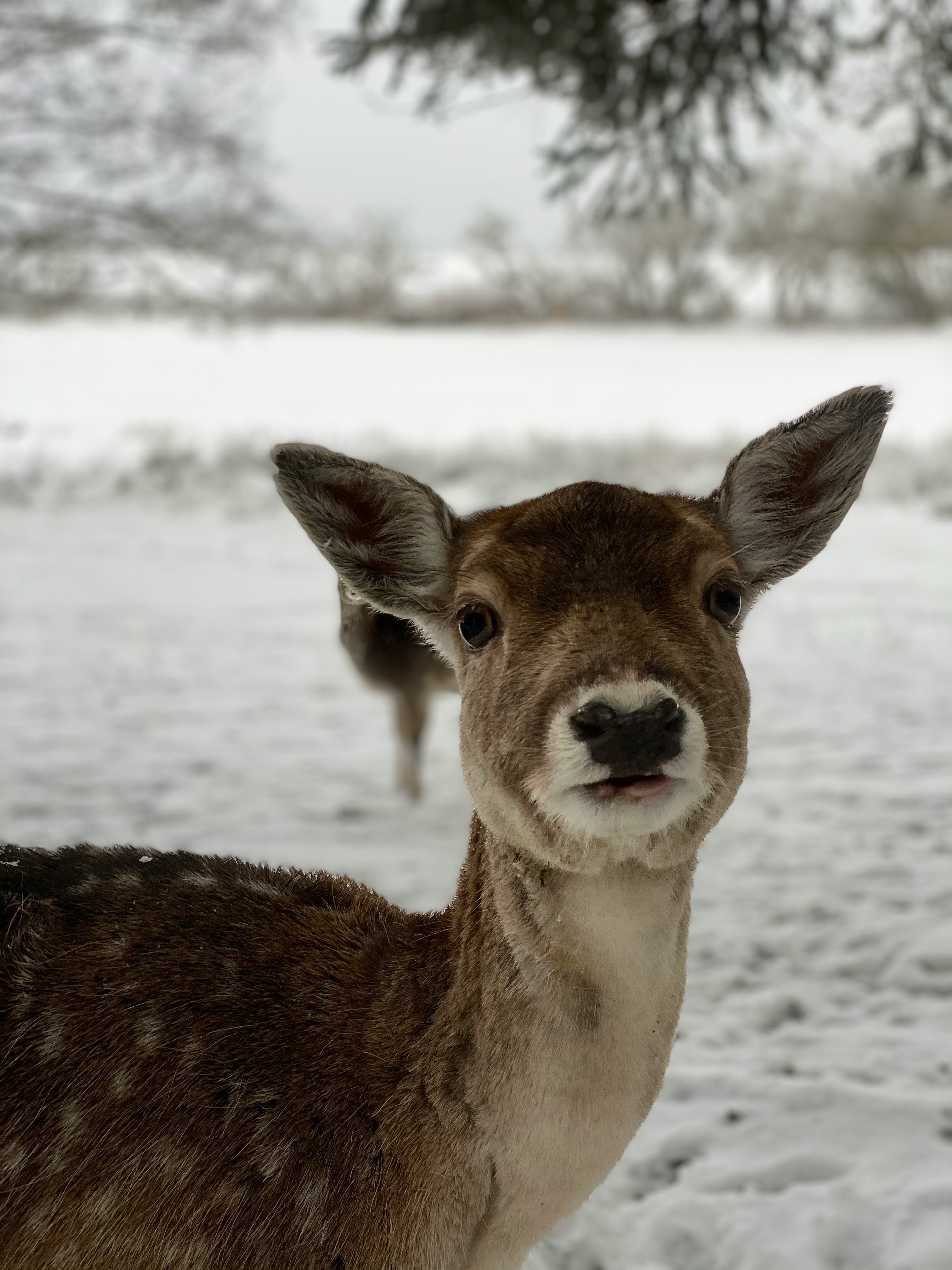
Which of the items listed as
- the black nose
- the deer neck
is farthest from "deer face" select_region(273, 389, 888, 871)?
the deer neck

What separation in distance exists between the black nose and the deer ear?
0.56 metres

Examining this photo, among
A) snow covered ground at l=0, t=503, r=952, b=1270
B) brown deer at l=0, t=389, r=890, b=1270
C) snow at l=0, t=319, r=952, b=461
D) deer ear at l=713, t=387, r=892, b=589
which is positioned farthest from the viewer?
snow at l=0, t=319, r=952, b=461

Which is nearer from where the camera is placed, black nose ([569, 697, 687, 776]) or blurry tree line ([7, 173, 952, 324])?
black nose ([569, 697, 687, 776])

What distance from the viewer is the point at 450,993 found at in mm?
1754

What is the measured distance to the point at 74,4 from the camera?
9.48 meters

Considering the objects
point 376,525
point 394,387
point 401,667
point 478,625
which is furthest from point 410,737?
point 394,387

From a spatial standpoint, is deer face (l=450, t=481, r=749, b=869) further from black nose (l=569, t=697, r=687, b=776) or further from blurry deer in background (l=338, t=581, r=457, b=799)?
blurry deer in background (l=338, t=581, r=457, b=799)

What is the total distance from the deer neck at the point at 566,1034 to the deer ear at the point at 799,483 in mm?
548

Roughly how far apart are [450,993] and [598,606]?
640 millimetres

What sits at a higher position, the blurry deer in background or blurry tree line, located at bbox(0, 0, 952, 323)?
blurry tree line, located at bbox(0, 0, 952, 323)

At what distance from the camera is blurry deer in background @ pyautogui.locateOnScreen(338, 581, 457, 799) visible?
240 centimetres

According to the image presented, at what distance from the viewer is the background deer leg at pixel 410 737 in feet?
13.8

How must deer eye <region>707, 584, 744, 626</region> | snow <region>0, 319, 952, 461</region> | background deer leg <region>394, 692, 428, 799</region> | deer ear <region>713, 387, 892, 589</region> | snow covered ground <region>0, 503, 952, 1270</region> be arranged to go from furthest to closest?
snow <region>0, 319, 952, 461</region> → background deer leg <region>394, 692, 428, 799</region> → snow covered ground <region>0, 503, 952, 1270</region> → deer ear <region>713, 387, 892, 589</region> → deer eye <region>707, 584, 744, 626</region>

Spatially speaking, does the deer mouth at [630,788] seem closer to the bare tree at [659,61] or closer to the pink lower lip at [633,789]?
the pink lower lip at [633,789]
